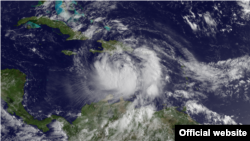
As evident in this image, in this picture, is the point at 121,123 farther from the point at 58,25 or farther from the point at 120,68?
the point at 58,25

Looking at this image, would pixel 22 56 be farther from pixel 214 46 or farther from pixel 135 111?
pixel 214 46

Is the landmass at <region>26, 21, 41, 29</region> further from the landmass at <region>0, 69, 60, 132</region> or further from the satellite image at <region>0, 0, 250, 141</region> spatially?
the landmass at <region>0, 69, 60, 132</region>

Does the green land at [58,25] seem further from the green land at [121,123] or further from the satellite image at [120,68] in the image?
the green land at [121,123]

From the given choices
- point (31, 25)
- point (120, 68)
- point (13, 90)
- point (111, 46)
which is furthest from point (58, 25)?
point (13, 90)

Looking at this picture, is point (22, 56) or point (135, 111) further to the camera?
point (135, 111)

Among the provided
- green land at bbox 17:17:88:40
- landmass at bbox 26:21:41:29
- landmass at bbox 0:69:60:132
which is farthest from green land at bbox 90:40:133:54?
landmass at bbox 0:69:60:132

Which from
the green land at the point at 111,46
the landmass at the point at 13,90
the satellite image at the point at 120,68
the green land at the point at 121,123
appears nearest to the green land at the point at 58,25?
the satellite image at the point at 120,68

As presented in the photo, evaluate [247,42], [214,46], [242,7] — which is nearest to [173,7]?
[214,46]
